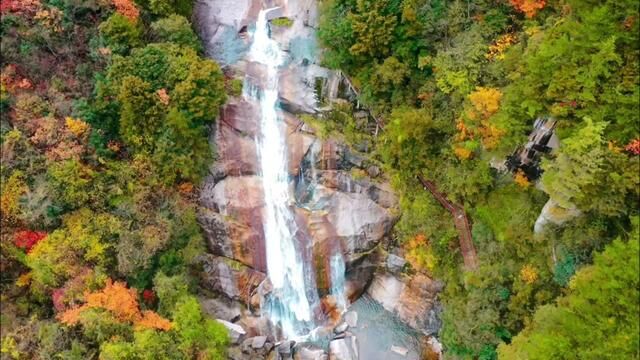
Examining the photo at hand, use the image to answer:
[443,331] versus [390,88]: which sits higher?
[390,88]

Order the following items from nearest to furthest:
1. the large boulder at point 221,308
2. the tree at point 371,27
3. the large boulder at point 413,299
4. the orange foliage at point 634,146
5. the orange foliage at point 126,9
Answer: the orange foliage at point 634,146
the tree at point 371,27
the orange foliage at point 126,9
the large boulder at point 413,299
the large boulder at point 221,308

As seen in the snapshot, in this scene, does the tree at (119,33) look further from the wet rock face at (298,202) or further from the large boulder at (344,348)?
the large boulder at (344,348)

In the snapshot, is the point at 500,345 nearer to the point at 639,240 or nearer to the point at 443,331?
the point at 443,331

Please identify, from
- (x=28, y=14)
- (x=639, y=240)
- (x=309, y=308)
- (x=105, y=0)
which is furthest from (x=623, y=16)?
(x=28, y=14)

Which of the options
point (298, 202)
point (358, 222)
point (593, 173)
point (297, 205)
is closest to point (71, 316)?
point (297, 205)

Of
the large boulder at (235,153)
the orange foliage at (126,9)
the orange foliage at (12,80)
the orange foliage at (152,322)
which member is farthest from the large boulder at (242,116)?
A: the orange foliage at (152,322)

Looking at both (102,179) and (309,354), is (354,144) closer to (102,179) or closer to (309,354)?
(309,354)

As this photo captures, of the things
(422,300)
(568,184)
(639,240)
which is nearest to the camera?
(639,240)
